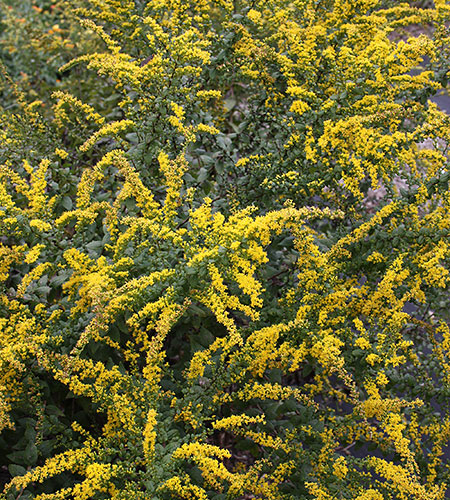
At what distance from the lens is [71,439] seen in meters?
2.92

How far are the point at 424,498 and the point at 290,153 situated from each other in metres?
2.13

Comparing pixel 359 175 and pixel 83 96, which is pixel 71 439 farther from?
pixel 83 96

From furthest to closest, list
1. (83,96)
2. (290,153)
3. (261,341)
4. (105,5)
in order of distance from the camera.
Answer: (83,96) < (105,5) < (290,153) < (261,341)

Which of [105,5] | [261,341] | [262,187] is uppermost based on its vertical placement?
[105,5]

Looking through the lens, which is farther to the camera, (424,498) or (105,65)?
(105,65)

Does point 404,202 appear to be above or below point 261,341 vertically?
above

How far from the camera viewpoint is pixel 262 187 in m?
3.50

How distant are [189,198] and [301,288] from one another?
87 centimetres

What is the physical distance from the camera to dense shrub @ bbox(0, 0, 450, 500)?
2.65 m

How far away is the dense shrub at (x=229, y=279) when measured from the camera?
2650mm

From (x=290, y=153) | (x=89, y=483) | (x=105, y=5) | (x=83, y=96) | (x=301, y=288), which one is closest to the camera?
(x=89, y=483)

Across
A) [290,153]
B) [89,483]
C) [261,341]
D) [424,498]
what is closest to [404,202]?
[290,153]

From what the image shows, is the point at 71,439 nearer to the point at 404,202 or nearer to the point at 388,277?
the point at 388,277

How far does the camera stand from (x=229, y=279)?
2.79 metres
